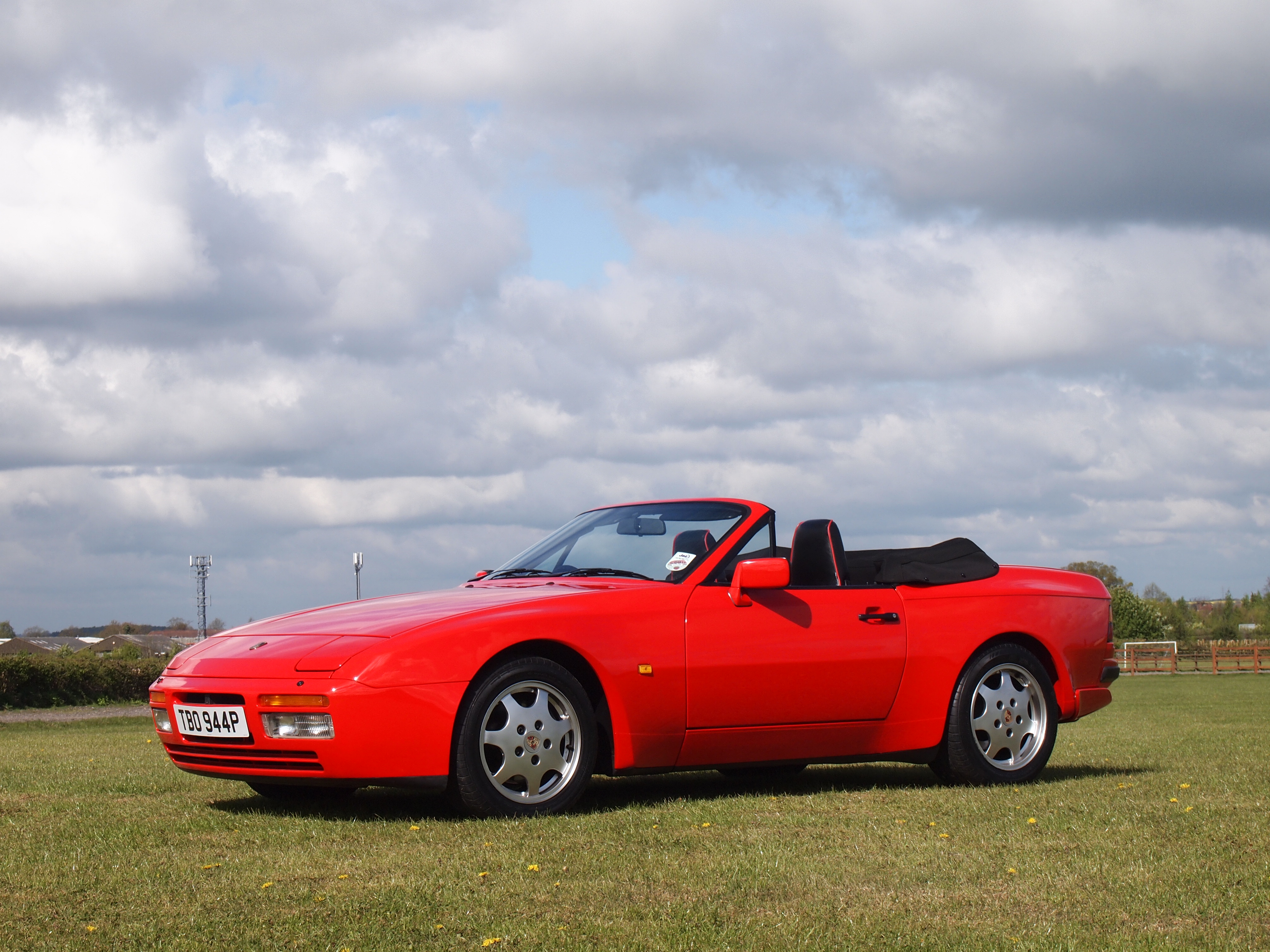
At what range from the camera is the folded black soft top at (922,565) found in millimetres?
7742

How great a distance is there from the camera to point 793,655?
7.02 m

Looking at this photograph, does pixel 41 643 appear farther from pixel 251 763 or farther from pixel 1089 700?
pixel 251 763

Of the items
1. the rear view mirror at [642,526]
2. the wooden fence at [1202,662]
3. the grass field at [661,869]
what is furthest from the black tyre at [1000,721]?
the wooden fence at [1202,662]

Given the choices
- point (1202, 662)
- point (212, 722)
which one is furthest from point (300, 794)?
point (1202, 662)

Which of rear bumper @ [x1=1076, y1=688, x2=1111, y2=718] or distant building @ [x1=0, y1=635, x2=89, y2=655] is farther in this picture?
distant building @ [x1=0, y1=635, x2=89, y2=655]

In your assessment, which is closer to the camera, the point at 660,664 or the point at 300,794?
the point at 660,664

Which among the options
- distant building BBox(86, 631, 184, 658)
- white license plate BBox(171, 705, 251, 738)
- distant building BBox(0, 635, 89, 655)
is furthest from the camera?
distant building BBox(0, 635, 89, 655)

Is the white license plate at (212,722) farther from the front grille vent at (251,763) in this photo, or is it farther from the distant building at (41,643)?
the distant building at (41,643)

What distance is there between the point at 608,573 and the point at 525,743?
1.29 m

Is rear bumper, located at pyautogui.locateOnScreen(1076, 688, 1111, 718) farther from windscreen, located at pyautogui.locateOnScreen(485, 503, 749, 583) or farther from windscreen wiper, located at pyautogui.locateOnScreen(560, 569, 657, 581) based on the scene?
windscreen wiper, located at pyautogui.locateOnScreen(560, 569, 657, 581)

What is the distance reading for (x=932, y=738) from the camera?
7590 millimetres

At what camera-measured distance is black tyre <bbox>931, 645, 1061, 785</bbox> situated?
7645mm

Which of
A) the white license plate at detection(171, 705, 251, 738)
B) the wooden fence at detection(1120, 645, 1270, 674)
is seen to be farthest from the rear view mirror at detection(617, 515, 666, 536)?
the wooden fence at detection(1120, 645, 1270, 674)

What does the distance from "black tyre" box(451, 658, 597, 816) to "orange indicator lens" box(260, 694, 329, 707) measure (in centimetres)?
60
